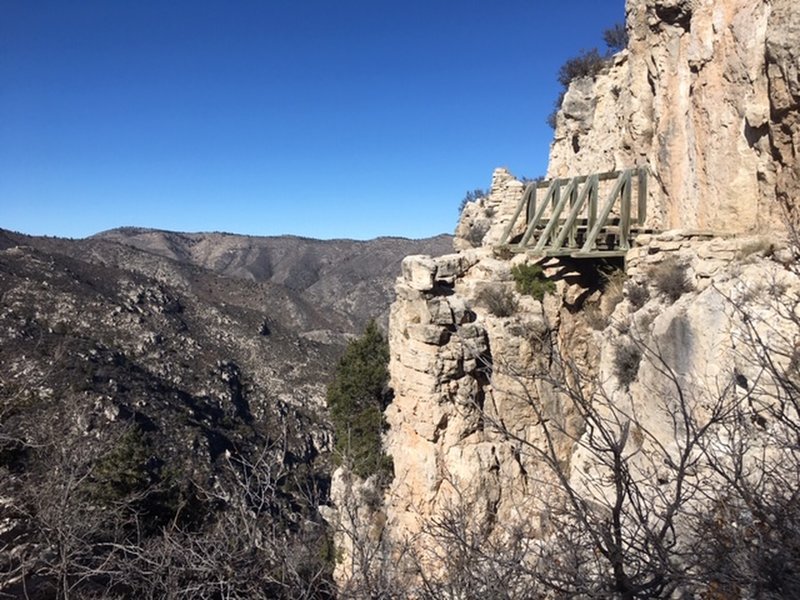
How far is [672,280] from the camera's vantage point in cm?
916

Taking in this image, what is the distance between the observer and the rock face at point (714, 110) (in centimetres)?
807

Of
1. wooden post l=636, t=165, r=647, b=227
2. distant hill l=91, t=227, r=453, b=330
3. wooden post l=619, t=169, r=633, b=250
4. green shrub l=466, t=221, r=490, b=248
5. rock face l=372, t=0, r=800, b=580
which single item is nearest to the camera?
rock face l=372, t=0, r=800, b=580

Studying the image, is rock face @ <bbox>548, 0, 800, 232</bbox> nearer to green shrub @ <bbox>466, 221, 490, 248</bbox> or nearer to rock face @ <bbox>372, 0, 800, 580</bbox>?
rock face @ <bbox>372, 0, 800, 580</bbox>

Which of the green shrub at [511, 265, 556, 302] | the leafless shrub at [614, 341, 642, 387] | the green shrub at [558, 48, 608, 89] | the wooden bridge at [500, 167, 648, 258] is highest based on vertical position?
the green shrub at [558, 48, 608, 89]

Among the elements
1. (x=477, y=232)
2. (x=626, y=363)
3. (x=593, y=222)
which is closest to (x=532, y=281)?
(x=593, y=222)

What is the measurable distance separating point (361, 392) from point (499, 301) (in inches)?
247

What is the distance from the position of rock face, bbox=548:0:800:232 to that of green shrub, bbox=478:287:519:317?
3679 millimetres

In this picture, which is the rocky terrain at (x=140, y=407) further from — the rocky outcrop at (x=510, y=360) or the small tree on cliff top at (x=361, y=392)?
the rocky outcrop at (x=510, y=360)

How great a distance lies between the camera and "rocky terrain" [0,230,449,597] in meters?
8.25

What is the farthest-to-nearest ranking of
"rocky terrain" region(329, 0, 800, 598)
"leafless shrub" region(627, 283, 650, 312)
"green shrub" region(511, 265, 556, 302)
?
"green shrub" region(511, 265, 556, 302)
"leafless shrub" region(627, 283, 650, 312)
"rocky terrain" region(329, 0, 800, 598)

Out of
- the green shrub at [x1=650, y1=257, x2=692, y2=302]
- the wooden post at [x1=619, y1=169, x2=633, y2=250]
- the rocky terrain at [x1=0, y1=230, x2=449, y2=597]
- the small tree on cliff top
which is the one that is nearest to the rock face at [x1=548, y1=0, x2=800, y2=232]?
the wooden post at [x1=619, y1=169, x2=633, y2=250]

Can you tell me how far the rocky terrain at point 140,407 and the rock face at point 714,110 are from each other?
8.56 meters

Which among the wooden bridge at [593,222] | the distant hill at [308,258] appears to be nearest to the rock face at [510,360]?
the wooden bridge at [593,222]

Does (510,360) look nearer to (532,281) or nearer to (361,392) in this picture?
(532,281)
